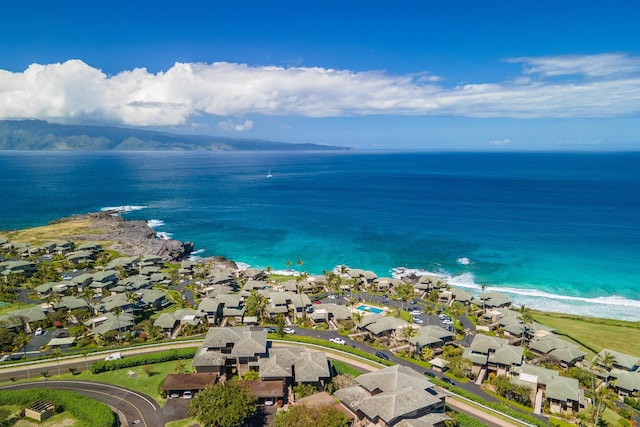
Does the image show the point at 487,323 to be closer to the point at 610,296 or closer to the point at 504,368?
the point at 504,368

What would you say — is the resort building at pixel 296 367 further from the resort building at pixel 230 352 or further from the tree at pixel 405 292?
the tree at pixel 405 292

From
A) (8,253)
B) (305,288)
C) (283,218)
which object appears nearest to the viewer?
(305,288)

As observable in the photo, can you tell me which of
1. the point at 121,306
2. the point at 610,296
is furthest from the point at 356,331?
the point at 610,296

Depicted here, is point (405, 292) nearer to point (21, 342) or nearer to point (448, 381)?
point (448, 381)

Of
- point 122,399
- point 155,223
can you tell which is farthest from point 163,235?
point 122,399

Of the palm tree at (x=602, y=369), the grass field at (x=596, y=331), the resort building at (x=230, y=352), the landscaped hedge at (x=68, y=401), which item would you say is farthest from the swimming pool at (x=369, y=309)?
the landscaped hedge at (x=68, y=401)

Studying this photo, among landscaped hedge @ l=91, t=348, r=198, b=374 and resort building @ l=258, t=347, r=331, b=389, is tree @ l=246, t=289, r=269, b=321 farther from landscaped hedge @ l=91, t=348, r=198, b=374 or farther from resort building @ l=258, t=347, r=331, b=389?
resort building @ l=258, t=347, r=331, b=389
